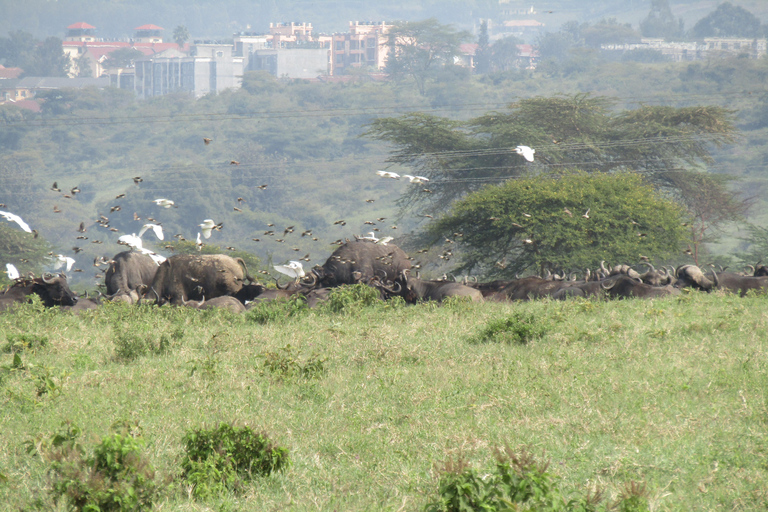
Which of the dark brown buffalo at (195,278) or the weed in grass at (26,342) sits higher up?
the weed in grass at (26,342)

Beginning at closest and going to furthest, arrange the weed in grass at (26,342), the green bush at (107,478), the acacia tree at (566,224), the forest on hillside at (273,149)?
the green bush at (107,478)
the weed in grass at (26,342)
the acacia tree at (566,224)
the forest on hillside at (273,149)

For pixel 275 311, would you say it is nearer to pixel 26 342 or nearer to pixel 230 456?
pixel 26 342

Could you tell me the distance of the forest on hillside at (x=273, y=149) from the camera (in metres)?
81.9

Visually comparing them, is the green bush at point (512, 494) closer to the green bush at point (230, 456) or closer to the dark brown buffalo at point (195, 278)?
the green bush at point (230, 456)

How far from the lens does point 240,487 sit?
17.6 ft

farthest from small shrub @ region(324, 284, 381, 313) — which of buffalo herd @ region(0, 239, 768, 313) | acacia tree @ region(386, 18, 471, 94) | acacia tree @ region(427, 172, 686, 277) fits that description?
acacia tree @ region(386, 18, 471, 94)

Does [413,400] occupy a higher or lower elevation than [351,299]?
higher

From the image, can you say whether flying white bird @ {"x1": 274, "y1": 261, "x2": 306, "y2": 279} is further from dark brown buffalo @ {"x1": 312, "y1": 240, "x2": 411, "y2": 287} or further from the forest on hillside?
the forest on hillside

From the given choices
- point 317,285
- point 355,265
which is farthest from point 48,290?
point 355,265

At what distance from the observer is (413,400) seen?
22.7 ft

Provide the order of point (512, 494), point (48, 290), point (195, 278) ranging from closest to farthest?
point (512, 494), point (48, 290), point (195, 278)

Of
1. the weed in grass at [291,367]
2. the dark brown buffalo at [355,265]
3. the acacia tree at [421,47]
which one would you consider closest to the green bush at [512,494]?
the weed in grass at [291,367]

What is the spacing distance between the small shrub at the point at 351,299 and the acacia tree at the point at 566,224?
31.9ft

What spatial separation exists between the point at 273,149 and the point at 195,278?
91.5 meters
